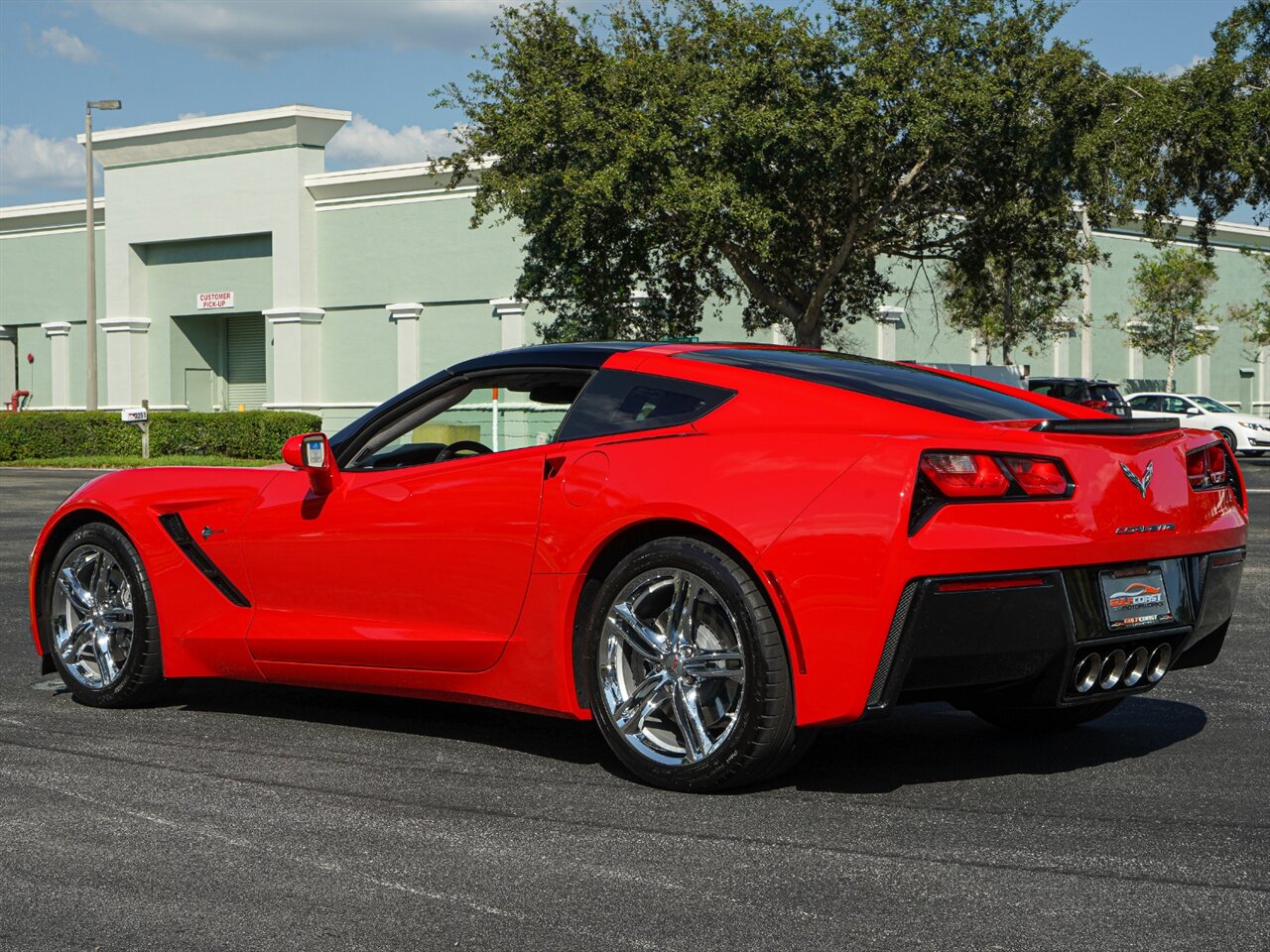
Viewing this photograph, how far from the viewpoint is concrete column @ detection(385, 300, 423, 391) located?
47188 millimetres

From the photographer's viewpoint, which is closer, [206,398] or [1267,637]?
[1267,637]

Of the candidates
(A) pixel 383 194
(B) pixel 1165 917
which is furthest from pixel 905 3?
(B) pixel 1165 917

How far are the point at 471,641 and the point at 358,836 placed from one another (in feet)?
3.70

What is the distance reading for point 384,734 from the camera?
627cm

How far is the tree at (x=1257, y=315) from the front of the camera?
54.3m

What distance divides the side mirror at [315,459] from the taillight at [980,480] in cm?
233

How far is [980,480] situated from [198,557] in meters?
3.24

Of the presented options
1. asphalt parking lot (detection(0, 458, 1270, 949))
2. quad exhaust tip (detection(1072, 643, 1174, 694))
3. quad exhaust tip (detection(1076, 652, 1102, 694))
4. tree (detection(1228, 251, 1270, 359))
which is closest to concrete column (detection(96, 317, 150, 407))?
tree (detection(1228, 251, 1270, 359))

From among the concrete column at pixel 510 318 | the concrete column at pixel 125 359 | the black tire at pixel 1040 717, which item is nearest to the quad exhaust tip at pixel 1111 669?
the black tire at pixel 1040 717

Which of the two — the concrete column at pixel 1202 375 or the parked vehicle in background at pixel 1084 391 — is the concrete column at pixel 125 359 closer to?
the parked vehicle in background at pixel 1084 391

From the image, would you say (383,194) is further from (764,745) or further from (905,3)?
(764,745)

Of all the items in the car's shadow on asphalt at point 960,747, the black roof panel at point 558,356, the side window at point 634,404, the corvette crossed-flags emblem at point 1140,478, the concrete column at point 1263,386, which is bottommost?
the car's shadow on asphalt at point 960,747

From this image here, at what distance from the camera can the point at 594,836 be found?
4.71m

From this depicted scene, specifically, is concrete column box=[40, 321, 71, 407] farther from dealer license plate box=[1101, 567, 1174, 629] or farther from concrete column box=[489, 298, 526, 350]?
dealer license plate box=[1101, 567, 1174, 629]
